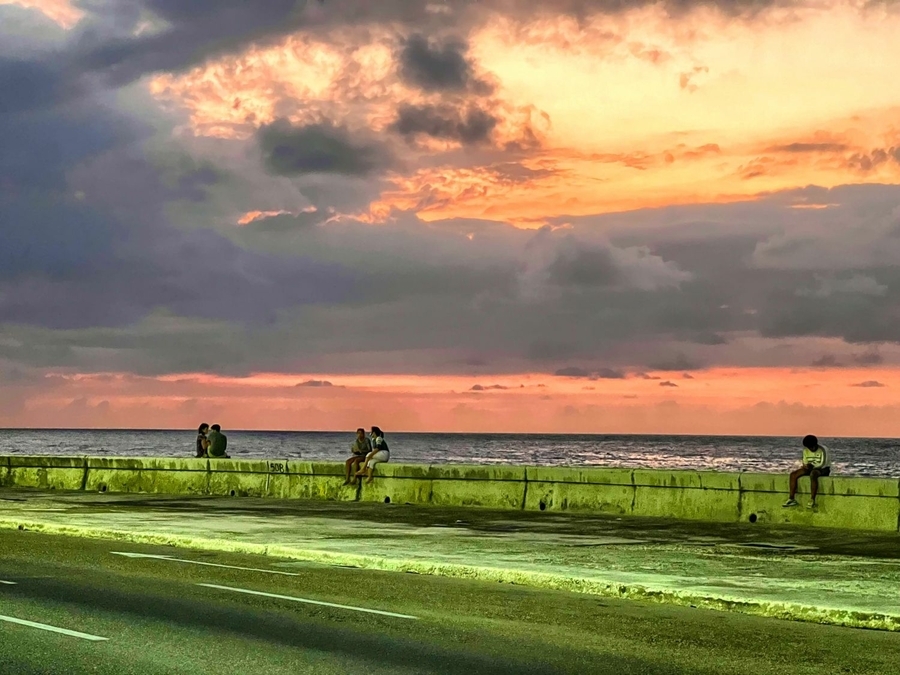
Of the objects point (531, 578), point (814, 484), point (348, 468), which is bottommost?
point (531, 578)

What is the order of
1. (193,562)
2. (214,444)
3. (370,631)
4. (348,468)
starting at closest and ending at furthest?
(370,631), (193,562), (348,468), (214,444)

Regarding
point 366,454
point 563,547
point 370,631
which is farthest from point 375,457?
point 370,631

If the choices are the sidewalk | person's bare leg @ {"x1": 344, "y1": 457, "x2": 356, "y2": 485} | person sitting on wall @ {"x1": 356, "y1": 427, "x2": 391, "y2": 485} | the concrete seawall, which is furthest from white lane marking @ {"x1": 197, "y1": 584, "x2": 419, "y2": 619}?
person's bare leg @ {"x1": 344, "y1": 457, "x2": 356, "y2": 485}

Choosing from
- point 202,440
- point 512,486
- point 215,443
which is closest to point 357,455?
point 512,486

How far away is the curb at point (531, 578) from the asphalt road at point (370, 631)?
9.6 inches

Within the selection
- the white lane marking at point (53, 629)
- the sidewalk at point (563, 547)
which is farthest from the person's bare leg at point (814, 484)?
the white lane marking at point (53, 629)

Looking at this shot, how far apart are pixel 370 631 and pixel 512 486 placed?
47.7 ft

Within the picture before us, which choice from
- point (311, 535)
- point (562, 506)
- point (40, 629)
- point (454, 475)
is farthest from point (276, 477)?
point (40, 629)

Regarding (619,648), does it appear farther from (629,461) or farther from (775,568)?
(629,461)

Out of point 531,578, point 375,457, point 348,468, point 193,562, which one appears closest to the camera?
point 531,578

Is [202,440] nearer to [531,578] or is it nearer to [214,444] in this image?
[214,444]

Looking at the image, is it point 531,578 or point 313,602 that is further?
point 531,578

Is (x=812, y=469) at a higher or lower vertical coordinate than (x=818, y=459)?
lower

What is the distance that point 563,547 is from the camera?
57.3 feet
